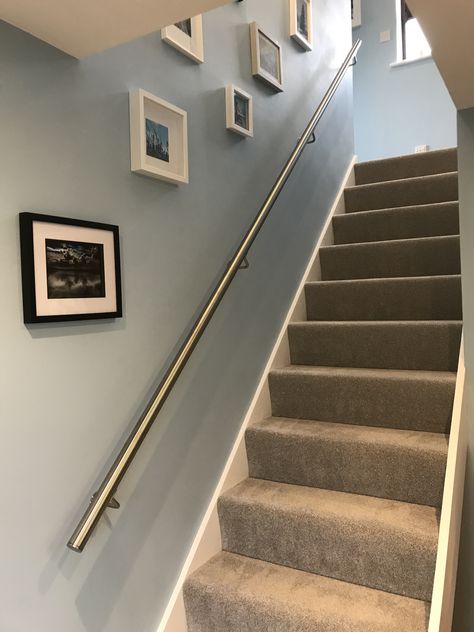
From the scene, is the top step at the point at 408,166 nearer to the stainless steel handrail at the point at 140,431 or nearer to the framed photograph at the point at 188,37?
the stainless steel handrail at the point at 140,431

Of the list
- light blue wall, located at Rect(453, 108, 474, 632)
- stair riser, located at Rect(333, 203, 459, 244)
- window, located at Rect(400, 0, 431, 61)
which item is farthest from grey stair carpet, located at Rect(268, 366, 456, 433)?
window, located at Rect(400, 0, 431, 61)

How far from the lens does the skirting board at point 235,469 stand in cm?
167

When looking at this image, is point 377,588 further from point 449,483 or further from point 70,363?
point 70,363

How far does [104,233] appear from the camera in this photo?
1.43m

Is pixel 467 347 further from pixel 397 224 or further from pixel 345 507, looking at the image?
pixel 397 224

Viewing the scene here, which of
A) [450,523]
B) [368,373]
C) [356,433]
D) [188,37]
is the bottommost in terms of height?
[450,523]

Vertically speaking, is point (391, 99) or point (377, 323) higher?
point (391, 99)

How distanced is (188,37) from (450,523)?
6.10 ft

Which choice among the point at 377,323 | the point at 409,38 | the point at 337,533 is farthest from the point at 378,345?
the point at 409,38

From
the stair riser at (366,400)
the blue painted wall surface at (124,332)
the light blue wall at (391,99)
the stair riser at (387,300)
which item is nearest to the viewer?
the blue painted wall surface at (124,332)

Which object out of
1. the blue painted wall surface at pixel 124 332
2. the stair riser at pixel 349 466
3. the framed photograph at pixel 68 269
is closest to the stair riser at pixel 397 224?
the blue painted wall surface at pixel 124 332

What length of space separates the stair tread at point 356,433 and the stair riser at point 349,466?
2 cm

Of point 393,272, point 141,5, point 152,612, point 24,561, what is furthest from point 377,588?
point 141,5

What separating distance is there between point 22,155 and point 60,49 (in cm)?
33
